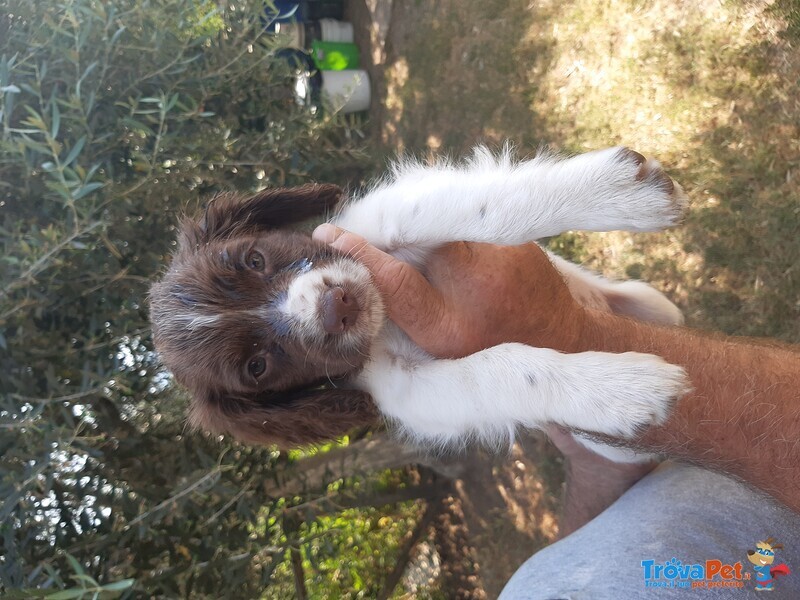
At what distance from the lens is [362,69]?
22.2ft

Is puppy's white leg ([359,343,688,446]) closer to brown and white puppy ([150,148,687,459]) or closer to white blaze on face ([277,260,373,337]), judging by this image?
brown and white puppy ([150,148,687,459])

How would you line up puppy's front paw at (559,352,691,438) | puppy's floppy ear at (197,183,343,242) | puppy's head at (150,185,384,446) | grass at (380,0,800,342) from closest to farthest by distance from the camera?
puppy's front paw at (559,352,691,438), puppy's head at (150,185,384,446), puppy's floppy ear at (197,183,343,242), grass at (380,0,800,342)

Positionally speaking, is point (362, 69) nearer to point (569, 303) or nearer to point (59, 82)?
point (59, 82)

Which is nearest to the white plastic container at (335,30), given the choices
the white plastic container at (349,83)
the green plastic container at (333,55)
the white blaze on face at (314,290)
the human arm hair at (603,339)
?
the green plastic container at (333,55)

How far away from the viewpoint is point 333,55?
21.2 feet

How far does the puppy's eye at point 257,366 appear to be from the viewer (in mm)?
2775

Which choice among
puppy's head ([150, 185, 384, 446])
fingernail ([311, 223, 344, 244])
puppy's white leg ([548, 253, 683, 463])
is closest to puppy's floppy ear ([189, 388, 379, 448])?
puppy's head ([150, 185, 384, 446])

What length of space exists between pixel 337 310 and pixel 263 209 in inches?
39.9

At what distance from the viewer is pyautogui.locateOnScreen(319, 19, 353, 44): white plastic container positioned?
6.68 metres

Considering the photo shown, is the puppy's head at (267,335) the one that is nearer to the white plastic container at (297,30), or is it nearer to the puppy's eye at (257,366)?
the puppy's eye at (257,366)

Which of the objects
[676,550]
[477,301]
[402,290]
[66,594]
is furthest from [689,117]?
[66,594]

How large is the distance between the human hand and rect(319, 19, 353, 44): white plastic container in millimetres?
4778

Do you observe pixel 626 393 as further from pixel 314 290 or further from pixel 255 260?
pixel 255 260

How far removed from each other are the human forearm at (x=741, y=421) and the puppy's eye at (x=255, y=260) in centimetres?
185
